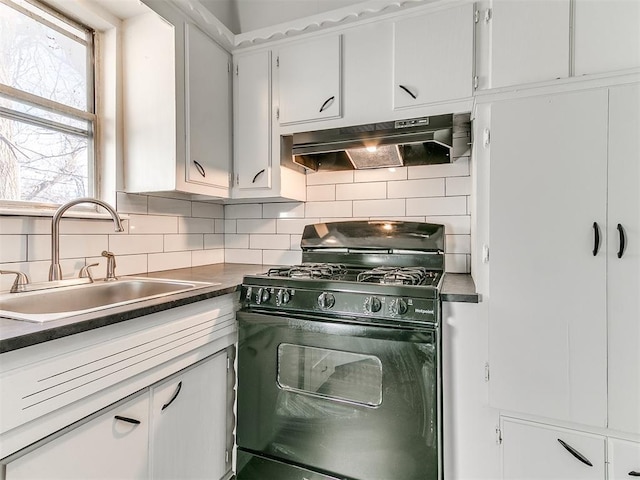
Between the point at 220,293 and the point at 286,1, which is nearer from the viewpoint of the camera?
the point at 220,293

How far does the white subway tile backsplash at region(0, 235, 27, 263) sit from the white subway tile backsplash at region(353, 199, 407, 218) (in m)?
1.57

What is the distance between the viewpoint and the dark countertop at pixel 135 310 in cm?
78

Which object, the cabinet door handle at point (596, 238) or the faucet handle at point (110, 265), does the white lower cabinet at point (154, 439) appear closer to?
the faucet handle at point (110, 265)

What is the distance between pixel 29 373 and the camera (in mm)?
781

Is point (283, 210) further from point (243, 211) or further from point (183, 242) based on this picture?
point (183, 242)

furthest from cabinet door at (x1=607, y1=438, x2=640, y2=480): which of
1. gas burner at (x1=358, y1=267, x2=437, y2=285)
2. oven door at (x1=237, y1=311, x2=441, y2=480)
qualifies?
gas burner at (x1=358, y1=267, x2=437, y2=285)

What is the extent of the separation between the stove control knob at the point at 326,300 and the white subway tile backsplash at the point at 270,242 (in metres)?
0.89

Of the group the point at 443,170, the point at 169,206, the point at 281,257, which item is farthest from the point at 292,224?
the point at 443,170

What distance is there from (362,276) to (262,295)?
0.47m

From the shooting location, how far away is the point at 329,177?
213 centimetres

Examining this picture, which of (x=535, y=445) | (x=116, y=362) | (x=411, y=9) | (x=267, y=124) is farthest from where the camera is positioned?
(x=267, y=124)

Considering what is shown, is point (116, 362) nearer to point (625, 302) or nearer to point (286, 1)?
point (625, 302)

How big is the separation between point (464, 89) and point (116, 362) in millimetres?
1671

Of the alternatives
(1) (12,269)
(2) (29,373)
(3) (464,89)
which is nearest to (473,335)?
(3) (464,89)
